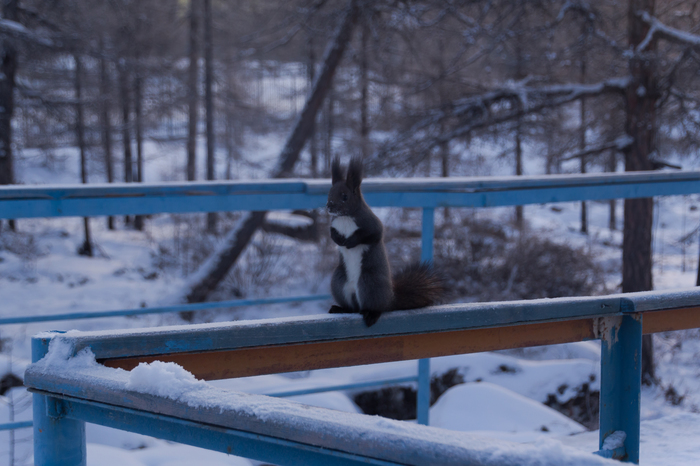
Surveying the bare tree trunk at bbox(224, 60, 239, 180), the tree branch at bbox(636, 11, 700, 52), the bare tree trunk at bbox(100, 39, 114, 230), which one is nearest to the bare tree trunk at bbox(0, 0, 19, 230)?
the bare tree trunk at bbox(100, 39, 114, 230)

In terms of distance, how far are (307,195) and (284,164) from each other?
6.30 meters

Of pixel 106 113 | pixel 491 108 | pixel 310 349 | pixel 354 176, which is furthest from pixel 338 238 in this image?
pixel 106 113

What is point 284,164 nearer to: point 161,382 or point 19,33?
point 19,33

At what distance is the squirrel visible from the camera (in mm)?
1908

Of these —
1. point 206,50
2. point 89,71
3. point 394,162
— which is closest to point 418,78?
point 394,162

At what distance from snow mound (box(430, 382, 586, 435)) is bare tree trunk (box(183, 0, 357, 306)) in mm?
5103

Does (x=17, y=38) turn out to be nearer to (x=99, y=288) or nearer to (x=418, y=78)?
(x=99, y=288)

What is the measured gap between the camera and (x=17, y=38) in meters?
9.40

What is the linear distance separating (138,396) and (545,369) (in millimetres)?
4666

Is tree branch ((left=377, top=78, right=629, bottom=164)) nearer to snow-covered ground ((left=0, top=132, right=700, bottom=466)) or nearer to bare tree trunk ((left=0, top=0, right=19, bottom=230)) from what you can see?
snow-covered ground ((left=0, top=132, right=700, bottom=466))

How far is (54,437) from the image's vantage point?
3.29 ft

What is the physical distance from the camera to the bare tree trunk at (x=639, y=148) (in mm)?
6430

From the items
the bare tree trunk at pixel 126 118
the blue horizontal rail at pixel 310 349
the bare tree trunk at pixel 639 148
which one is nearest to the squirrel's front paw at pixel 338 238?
the blue horizontal rail at pixel 310 349

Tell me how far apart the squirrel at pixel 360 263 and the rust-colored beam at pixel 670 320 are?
655 mm
